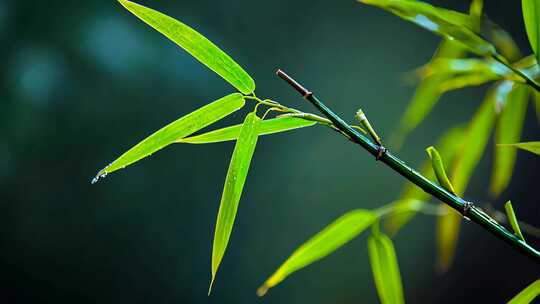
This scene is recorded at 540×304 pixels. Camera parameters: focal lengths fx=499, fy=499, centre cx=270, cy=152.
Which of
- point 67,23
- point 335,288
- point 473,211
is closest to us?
point 473,211

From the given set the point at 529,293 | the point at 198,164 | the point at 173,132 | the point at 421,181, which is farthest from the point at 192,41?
the point at 198,164

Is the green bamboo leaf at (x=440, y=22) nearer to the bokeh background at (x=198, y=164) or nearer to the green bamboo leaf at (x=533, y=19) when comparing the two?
the green bamboo leaf at (x=533, y=19)

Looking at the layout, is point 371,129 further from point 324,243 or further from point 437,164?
point 324,243

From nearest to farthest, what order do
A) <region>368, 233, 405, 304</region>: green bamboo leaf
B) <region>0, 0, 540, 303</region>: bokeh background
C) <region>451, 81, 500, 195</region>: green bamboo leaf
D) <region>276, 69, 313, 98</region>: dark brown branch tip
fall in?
1. <region>276, 69, 313, 98</region>: dark brown branch tip
2. <region>368, 233, 405, 304</region>: green bamboo leaf
3. <region>451, 81, 500, 195</region>: green bamboo leaf
4. <region>0, 0, 540, 303</region>: bokeh background

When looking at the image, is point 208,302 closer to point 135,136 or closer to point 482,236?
point 135,136

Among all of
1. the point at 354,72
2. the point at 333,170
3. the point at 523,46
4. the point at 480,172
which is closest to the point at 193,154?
the point at 333,170

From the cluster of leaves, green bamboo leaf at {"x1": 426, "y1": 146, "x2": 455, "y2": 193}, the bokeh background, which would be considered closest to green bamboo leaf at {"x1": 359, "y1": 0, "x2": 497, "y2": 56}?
the cluster of leaves

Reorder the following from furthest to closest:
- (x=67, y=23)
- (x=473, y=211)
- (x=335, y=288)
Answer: (x=335, y=288) → (x=67, y=23) → (x=473, y=211)

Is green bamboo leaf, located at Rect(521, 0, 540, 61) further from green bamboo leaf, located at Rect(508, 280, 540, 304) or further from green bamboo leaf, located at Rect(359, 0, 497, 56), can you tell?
green bamboo leaf, located at Rect(508, 280, 540, 304)
